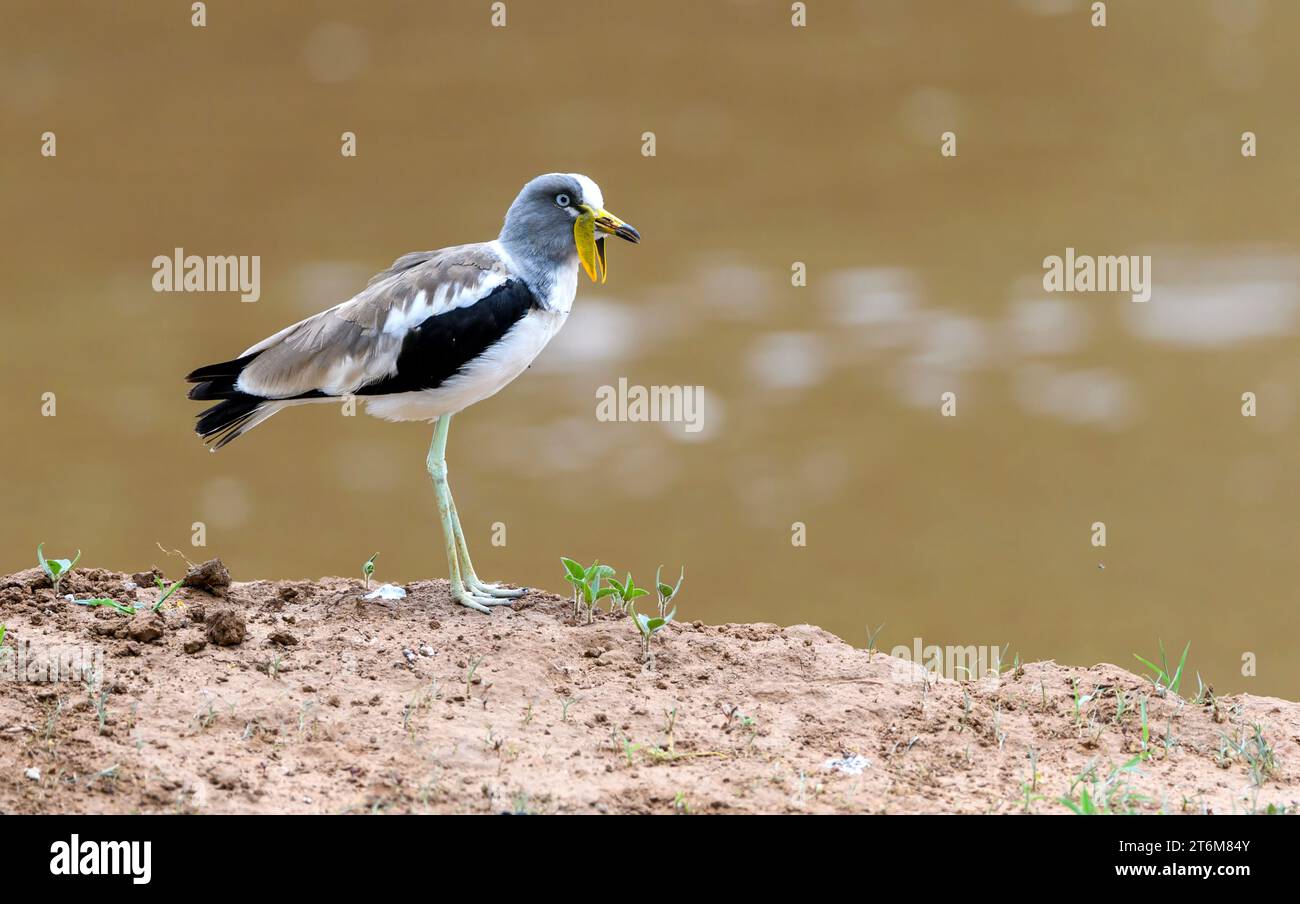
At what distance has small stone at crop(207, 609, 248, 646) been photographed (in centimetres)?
592

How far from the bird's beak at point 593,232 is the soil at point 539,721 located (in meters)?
1.82

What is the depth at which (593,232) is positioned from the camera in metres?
6.98

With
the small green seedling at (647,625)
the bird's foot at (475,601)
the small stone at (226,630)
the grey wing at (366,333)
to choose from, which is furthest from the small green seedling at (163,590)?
the small green seedling at (647,625)

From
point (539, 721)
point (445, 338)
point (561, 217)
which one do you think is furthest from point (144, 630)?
point (561, 217)

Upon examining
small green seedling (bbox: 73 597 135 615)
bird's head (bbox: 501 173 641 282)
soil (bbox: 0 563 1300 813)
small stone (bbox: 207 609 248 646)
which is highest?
bird's head (bbox: 501 173 641 282)

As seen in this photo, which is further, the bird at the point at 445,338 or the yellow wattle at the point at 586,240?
the yellow wattle at the point at 586,240

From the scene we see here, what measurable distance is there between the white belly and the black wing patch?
0.14ft

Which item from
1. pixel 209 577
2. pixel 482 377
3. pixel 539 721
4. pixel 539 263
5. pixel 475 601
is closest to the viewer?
pixel 539 721

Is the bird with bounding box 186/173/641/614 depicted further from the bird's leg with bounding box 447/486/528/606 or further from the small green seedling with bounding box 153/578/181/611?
the small green seedling with bounding box 153/578/181/611

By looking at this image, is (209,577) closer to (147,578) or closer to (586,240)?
(147,578)

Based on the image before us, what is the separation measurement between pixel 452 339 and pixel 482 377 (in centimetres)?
25

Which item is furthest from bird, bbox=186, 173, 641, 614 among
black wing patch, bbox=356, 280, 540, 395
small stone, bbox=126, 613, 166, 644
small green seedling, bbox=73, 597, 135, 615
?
small stone, bbox=126, 613, 166, 644

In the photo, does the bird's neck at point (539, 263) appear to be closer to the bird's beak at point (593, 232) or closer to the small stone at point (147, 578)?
the bird's beak at point (593, 232)

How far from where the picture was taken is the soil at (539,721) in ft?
15.9
